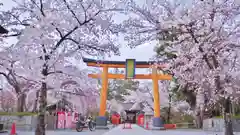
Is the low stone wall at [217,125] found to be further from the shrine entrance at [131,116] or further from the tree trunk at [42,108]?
the shrine entrance at [131,116]

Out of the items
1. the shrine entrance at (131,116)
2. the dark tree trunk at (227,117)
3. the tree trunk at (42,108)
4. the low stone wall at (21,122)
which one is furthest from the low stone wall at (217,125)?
the shrine entrance at (131,116)

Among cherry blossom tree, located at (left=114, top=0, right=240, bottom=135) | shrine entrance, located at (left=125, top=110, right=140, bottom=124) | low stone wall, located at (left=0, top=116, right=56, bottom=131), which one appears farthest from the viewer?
shrine entrance, located at (left=125, top=110, right=140, bottom=124)

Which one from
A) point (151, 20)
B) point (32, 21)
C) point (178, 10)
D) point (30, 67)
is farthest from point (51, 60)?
point (178, 10)

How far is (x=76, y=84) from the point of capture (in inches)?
343

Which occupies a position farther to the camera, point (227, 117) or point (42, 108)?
point (227, 117)

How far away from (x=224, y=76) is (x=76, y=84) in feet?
15.9

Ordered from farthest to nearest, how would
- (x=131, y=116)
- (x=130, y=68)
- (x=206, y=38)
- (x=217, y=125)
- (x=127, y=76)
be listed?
(x=131, y=116) < (x=127, y=76) < (x=130, y=68) < (x=217, y=125) < (x=206, y=38)

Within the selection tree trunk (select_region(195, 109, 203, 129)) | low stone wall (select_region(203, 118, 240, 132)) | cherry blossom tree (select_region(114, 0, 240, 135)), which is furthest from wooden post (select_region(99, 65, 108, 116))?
cherry blossom tree (select_region(114, 0, 240, 135))

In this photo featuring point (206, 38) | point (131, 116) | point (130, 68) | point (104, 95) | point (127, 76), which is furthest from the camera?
point (131, 116)

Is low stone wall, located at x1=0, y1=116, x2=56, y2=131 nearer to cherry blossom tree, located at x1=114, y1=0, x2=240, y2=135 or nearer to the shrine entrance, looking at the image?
cherry blossom tree, located at x1=114, y1=0, x2=240, y2=135

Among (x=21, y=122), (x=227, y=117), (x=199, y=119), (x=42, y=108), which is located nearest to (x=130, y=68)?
(x=199, y=119)

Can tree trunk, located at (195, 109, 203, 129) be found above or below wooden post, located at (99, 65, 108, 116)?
below

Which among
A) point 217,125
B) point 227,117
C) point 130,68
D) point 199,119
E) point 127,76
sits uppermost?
point 130,68

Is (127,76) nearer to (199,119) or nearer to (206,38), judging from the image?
(199,119)
